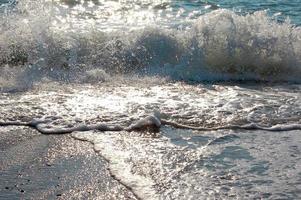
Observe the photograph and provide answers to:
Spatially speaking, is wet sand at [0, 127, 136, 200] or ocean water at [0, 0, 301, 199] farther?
ocean water at [0, 0, 301, 199]

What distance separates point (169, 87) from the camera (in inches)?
279

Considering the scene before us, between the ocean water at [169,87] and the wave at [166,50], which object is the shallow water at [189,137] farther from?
the wave at [166,50]

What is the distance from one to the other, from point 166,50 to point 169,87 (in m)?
1.76

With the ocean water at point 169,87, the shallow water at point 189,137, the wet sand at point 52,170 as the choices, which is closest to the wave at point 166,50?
the ocean water at point 169,87

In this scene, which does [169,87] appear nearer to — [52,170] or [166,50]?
[166,50]

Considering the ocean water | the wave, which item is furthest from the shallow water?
the wave

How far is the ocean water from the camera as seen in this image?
4.30 metres

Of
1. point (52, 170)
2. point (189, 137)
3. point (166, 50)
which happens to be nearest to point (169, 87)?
point (166, 50)

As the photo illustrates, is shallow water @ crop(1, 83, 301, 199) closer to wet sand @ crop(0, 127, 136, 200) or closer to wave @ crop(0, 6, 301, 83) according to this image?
wet sand @ crop(0, 127, 136, 200)

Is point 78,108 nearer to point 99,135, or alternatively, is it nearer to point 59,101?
point 59,101

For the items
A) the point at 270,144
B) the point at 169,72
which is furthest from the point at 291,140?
the point at 169,72

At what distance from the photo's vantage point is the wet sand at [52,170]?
389cm

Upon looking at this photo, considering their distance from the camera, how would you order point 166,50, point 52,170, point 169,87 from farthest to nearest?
point 166,50 < point 169,87 < point 52,170

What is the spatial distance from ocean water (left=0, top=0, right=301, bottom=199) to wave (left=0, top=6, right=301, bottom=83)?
0.7 inches
